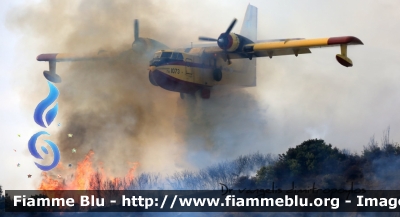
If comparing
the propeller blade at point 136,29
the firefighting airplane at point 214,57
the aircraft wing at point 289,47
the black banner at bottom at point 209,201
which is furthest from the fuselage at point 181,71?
the black banner at bottom at point 209,201

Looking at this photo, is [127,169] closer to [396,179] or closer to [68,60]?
[68,60]

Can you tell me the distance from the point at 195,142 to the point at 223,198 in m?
3.62

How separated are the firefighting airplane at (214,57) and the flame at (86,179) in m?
4.81

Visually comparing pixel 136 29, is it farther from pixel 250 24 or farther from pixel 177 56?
pixel 250 24

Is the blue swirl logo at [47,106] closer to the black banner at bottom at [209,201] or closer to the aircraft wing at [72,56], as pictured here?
the aircraft wing at [72,56]

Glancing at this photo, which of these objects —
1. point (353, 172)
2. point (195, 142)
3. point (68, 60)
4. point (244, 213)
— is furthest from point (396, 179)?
point (68, 60)

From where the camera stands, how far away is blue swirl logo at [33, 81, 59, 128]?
142ft

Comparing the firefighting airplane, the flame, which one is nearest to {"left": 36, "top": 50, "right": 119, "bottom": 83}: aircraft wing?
the firefighting airplane

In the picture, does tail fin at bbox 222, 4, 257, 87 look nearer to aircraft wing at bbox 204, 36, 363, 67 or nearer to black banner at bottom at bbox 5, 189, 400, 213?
aircraft wing at bbox 204, 36, 363, 67

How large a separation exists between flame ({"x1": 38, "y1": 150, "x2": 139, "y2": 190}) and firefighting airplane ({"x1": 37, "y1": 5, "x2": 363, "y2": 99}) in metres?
4.81

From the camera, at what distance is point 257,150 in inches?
1768

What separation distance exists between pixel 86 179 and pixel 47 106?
3817 mm

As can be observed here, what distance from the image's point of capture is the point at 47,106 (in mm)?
43812

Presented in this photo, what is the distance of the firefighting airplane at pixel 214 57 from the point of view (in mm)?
40000
